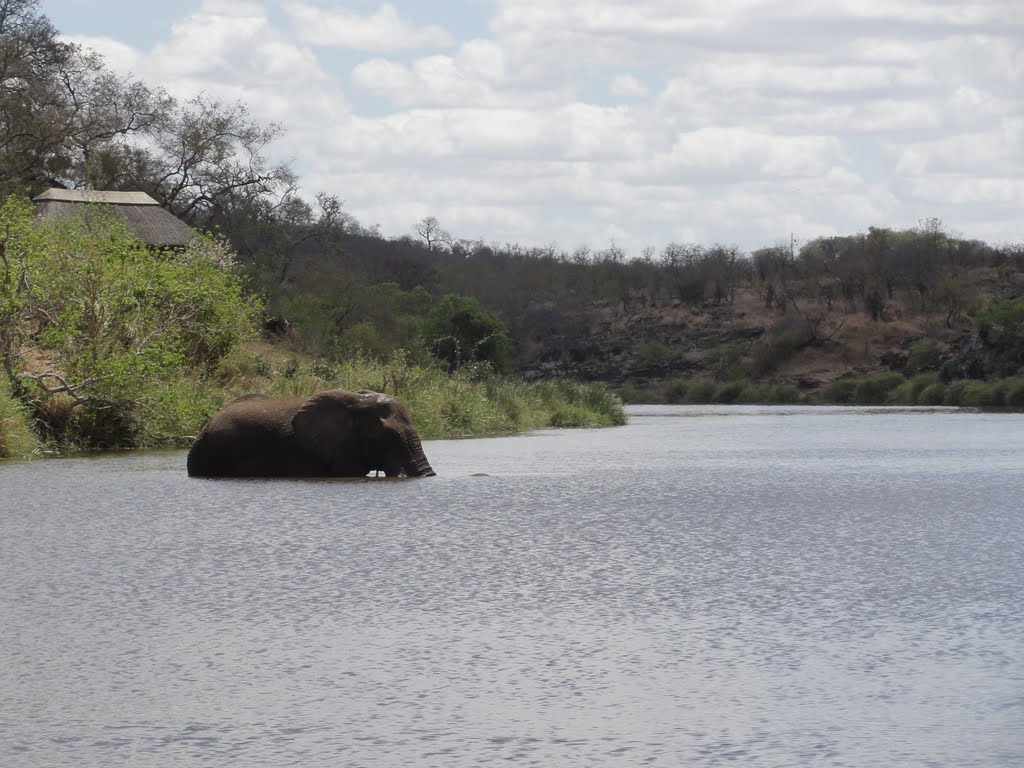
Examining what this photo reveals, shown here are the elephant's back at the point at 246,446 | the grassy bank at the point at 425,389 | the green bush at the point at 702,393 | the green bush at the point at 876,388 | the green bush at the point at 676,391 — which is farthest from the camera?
the green bush at the point at 676,391

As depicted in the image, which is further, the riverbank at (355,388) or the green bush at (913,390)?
the green bush at (913,390)

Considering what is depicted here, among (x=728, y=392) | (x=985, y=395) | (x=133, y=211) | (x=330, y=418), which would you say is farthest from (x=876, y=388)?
(x=330, y=418)

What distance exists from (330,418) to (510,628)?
1185 cm

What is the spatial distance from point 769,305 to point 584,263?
26.6 metres

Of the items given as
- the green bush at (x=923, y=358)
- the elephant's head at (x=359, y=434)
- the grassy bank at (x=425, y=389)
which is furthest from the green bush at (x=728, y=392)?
the elephant's head at (x=359, y=434)

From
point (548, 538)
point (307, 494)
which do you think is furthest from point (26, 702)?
point (307, 494)

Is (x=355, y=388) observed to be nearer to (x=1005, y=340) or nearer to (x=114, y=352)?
(x=114, y=352)

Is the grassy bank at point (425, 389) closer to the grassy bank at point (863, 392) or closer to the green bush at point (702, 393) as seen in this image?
the grassy bank at point (863, 392)

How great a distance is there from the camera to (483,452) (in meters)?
26.7

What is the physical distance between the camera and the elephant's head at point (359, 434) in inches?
787

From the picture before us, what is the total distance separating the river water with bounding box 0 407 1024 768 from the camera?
20.1 feet

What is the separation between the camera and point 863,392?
74000 millimetres

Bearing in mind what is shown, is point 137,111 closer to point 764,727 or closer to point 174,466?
point 174,466

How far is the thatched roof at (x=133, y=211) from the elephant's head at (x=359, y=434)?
28.4 metres
